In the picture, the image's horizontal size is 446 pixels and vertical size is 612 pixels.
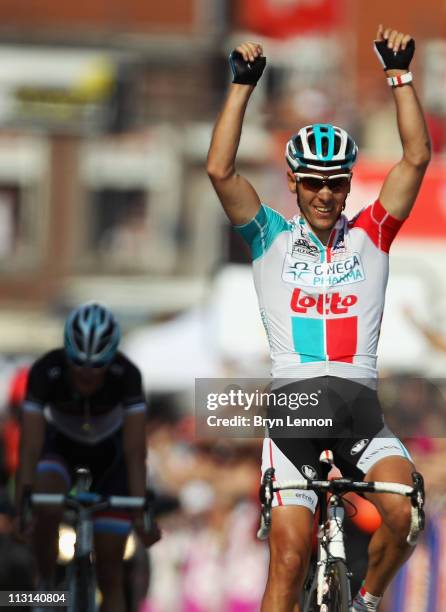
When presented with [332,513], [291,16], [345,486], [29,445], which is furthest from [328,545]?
[291,16]

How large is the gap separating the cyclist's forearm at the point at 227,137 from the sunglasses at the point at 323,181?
34cm

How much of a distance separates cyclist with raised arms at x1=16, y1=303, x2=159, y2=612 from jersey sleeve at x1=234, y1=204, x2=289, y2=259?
4.64ft

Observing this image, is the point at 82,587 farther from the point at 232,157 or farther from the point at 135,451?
the point at 232,157

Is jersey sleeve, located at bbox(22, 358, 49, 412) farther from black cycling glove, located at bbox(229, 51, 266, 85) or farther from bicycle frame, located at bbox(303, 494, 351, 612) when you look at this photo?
black cycling glove, located at bbox(229, 51, 266, 85)

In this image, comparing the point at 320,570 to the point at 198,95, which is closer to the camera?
the point at 320,570

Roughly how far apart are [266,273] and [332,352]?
499 millimetres

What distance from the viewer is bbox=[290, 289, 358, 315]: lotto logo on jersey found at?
771 centimetres

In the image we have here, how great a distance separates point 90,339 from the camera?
8875 millimetres

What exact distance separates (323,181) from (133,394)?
2082mm

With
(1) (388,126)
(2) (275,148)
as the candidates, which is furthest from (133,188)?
(2) (275,148)

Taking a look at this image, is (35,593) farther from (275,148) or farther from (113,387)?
(275,148)

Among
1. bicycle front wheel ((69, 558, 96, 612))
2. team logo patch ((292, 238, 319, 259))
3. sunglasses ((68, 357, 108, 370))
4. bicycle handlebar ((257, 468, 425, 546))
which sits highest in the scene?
team logo patch ((292, 238, 319, 259))

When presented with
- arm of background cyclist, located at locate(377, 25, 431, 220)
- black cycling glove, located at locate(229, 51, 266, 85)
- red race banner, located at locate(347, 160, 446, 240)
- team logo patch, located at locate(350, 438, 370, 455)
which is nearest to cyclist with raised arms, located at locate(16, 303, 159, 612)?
team logo patch, located at locate(350, 438, 370, 455)

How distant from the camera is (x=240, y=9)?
32.7 m
